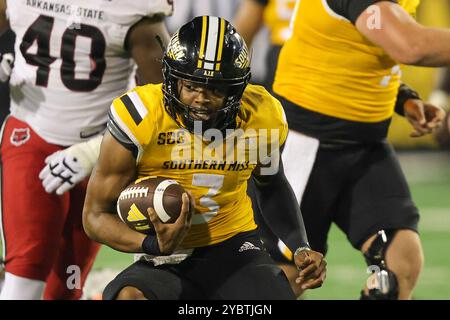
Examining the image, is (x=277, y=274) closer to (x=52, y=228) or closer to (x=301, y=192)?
(x=301, y=192)

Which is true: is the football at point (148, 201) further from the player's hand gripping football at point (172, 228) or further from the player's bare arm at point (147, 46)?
the player's bare arm at point (147, 46)

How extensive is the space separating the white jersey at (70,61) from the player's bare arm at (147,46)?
0.11 ft

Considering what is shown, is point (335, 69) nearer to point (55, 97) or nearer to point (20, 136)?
point (55, 97)

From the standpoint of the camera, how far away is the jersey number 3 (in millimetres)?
4316

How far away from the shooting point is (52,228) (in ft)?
14.1

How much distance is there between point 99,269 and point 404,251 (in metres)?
2.25

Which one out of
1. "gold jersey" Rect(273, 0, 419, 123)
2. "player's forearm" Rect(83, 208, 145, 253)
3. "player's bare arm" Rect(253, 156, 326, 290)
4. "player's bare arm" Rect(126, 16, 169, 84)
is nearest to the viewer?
"player's forearm" Rect(83, 208, 145, 253)

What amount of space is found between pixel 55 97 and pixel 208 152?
109 centimetres

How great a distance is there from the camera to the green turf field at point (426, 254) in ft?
18.6

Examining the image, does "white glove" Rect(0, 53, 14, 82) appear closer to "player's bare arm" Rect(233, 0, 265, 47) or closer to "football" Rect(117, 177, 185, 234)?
"football" Rect(117, 177, 185, 234)

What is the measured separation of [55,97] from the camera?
4.42 m

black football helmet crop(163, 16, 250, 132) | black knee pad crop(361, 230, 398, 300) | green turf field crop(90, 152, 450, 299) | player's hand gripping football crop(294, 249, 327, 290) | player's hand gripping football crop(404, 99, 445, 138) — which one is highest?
black football helmet crop(163, 16, 250, 132)

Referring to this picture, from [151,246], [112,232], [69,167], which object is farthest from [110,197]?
[69,167]

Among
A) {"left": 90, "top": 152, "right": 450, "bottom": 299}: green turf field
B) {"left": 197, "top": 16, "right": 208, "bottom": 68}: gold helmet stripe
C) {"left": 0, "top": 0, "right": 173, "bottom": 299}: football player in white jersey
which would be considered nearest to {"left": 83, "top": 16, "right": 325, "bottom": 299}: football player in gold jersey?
{"left": 197, "top": 16, "right": 208, "bottom": 68}: gold helmet stripe
